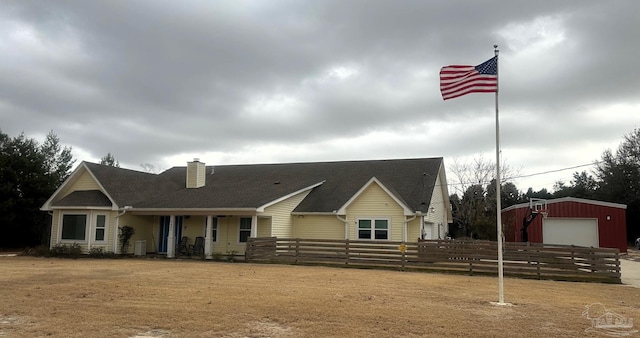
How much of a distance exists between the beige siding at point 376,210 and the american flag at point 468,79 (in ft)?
36.1

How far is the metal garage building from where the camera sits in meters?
28.5

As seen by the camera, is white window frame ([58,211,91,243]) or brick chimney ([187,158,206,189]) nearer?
white window frame ([58,211,91,243])

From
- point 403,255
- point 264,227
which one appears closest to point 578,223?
point 403,255

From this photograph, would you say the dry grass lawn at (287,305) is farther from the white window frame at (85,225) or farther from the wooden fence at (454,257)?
the white window frame at (85,225)

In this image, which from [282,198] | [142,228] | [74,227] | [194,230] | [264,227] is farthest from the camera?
[142,228]

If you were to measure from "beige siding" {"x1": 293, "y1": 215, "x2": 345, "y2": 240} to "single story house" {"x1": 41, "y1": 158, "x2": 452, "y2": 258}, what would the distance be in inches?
1.9

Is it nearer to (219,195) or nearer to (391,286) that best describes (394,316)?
(391,286)

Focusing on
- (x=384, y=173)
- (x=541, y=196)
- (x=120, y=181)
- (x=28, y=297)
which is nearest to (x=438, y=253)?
(x=384, y=173)

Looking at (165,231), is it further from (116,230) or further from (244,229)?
(244,229)

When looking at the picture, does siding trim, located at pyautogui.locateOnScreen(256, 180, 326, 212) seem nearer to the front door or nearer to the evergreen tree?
the front door

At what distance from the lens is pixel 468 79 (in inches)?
435

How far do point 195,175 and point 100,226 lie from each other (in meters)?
5.90

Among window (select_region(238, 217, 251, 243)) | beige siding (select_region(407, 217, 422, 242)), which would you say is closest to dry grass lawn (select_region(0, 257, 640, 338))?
beige siding (select_region(407, 217, 422, 242))

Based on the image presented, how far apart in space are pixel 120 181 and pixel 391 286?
701 inches
